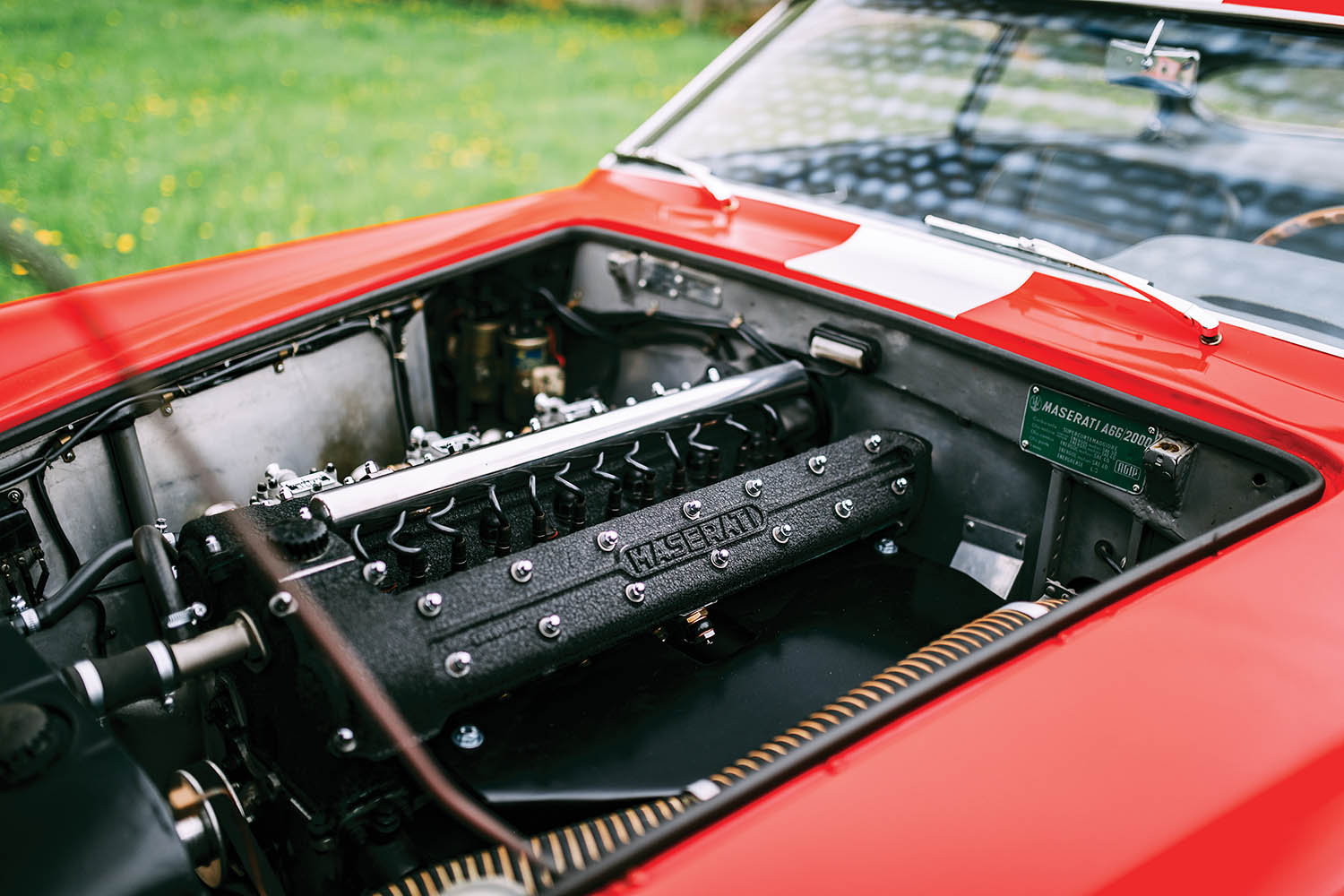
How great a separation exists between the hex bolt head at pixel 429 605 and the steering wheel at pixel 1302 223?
1692 mm

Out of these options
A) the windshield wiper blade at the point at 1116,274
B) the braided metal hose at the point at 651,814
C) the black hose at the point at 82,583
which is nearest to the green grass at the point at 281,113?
the black hose at the point at 82,583

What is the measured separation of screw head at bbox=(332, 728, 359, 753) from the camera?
1130 mm

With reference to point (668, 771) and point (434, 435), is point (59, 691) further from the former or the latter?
point (434, 435)

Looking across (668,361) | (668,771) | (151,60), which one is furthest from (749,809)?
(151,60)

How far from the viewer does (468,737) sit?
4.19 ft

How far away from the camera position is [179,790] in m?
1.17

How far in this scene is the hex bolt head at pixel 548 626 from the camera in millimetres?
1283

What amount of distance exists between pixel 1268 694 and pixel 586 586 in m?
0.79

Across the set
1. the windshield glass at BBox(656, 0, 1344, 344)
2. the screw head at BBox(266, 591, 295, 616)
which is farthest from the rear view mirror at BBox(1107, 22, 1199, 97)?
the screw head at BBox(266, 591, 295, 616)

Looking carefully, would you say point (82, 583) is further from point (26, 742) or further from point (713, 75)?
point (713, 75)

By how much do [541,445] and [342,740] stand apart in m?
0.58

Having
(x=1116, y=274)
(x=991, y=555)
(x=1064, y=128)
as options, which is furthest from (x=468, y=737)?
(x=1064, y=128)

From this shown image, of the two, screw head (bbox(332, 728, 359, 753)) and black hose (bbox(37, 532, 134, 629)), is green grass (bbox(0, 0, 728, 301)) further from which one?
screw head (bbox(332, 728, 359, 753))

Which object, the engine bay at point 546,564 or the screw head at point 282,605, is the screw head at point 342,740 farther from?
the screw head at point 282,605
